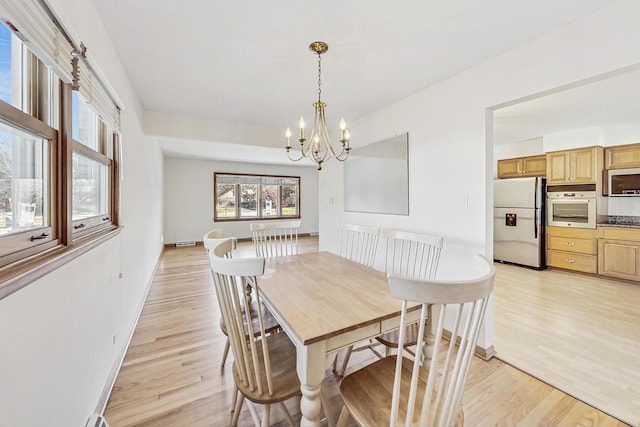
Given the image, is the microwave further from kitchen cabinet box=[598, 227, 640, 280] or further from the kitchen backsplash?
kitchen cabinet box=[598, 227, 640, 280]

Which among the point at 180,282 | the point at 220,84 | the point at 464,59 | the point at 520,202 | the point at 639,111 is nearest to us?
the point at 464,59

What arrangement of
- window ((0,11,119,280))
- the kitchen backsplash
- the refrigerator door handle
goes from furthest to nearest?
the refrigerator door handle → the kitchen backsplash → window ((0,11,119,280))

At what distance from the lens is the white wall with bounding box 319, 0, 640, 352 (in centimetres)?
153

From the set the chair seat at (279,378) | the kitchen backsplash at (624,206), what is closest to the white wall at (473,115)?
the chair seat at (279,378)

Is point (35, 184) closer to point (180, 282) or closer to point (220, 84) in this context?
point (220, 84)

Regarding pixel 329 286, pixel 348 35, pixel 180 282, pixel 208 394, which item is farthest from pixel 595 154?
pixel 180 282

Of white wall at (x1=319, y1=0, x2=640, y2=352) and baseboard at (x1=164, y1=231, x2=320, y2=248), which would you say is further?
baseboard at (x1=164, y1=231, x2=320, y2=248)

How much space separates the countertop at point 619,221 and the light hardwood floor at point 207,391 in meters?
3.68

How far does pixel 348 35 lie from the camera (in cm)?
174

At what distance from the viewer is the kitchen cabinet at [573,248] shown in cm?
399

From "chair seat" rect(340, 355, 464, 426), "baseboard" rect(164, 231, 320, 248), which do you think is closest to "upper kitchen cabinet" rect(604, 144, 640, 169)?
"chair seat" rect(340, 355, 464, 426)

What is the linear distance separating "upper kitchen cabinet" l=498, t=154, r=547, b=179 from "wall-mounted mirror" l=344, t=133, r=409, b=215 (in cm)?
355

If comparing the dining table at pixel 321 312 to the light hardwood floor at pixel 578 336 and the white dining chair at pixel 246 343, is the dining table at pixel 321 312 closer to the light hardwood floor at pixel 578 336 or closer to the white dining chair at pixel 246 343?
the white dining chair at pixel 246 343

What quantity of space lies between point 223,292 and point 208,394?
105 centimetres
